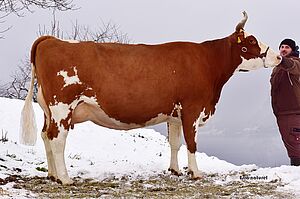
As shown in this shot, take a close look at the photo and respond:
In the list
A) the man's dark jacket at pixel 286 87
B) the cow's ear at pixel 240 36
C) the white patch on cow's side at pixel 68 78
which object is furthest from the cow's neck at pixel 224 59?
the white patch on cow's side at pixel 68 78

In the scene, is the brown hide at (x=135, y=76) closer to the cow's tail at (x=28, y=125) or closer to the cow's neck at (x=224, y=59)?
the cow's neck at (x=224, y=59)

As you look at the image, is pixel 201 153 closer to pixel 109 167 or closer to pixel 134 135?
pixel 134 135

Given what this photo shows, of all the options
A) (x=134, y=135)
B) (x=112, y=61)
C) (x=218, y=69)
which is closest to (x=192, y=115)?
(x=218, y=69)

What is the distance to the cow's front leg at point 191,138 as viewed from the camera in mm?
8188

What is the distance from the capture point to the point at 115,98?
764cm

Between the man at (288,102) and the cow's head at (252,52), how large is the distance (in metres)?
0.21

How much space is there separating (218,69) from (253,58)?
691mm

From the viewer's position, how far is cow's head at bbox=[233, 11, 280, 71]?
878 cm

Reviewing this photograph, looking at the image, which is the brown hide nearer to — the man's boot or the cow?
the cow

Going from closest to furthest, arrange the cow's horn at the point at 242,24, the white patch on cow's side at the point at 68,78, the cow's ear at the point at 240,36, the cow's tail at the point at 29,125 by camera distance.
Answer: the white patch on cow's side at the point at 68,78
the cow's tail at the point at 29,125
the cow's horn at the point at 242,24
the cow's ear at the point at 240,36

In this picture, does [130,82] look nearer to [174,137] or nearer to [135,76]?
[135,76]

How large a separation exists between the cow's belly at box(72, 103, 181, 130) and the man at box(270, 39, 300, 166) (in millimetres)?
1973

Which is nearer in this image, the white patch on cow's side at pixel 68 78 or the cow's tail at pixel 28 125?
the white patch on cow's side at pixel 68 78

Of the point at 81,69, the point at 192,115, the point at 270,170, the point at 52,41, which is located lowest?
the point at 270,170
